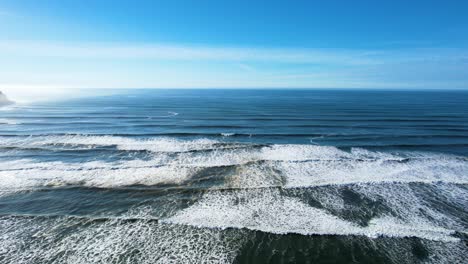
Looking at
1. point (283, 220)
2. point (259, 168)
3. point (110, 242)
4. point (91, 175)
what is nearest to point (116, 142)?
point (91, 175)

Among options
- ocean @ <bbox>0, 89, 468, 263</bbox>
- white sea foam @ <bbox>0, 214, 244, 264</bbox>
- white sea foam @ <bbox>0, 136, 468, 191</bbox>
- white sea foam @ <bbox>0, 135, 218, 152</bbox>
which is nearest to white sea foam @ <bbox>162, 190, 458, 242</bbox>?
ocean @ <bbox>0, 89, 468, 263</bbox>

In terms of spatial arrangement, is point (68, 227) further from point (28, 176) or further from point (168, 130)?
point (168, 130)

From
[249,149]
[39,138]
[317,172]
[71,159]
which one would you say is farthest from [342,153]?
[39,138]

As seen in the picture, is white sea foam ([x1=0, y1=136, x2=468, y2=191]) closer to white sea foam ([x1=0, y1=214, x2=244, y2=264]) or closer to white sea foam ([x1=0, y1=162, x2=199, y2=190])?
white sea foam ([x1=0, y1=162, x2=199, y2=190])

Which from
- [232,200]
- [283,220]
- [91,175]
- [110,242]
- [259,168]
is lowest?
[110,242]

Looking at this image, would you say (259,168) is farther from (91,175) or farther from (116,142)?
(116,142)

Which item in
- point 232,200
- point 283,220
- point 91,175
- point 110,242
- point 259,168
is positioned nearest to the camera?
point 110,242
